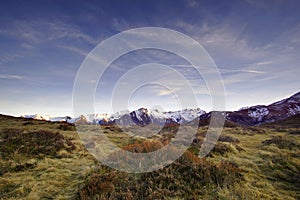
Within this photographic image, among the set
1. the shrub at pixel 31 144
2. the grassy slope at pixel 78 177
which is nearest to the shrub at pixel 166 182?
the grassy slope at pixel 78 177

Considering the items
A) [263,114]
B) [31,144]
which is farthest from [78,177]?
[263,114]

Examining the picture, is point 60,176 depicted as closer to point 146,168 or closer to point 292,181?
point 146,168

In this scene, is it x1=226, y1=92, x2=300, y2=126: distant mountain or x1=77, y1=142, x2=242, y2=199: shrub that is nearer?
x1=77, y1=142, x2=242, y2=199: shrub

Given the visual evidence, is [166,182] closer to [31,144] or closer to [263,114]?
[31,144]

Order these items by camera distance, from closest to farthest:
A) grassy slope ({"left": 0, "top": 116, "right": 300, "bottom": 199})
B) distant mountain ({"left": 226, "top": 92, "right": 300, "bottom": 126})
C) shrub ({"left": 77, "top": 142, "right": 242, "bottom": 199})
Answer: shrub ({"left": 77, "top": 142, "right": 242, "bottom": 199}) < grassy slope ({"left": 0, "top": 116, "right": 300, "bottom": 199}) < distant mountain ({"left": 226, "top": 92, "right": 300, "bottom": 126})

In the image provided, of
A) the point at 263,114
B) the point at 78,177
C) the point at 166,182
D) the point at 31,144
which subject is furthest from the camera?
the point at 263,114

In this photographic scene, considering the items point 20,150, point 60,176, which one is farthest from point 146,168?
point 20,150

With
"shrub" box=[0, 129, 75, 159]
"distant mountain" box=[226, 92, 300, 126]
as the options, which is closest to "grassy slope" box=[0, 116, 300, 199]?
"shrub" box=[0, 129, 75, 159]

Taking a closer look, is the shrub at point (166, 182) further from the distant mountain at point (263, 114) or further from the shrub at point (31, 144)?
the distant mountain at point (263, 114)

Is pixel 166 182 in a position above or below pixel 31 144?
below

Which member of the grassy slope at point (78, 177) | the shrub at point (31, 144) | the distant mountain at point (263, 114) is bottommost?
the grassy slope at point (78, 177)

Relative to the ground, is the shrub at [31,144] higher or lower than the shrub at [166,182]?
higher

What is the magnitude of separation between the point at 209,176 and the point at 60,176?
6.86 m

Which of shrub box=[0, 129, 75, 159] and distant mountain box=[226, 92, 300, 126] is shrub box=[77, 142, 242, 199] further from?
distant mountain box=[226, 92, 300, 126]
